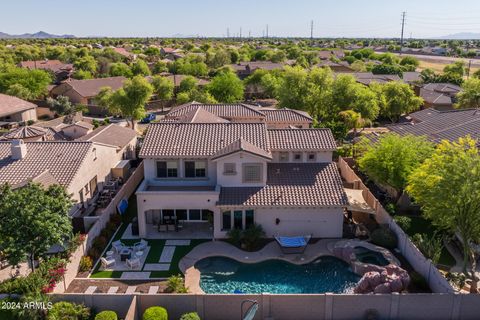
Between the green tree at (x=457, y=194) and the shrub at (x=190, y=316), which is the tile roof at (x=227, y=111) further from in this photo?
the shrub at (x=190, y=316)

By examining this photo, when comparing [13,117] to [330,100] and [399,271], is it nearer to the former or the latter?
[330,100]

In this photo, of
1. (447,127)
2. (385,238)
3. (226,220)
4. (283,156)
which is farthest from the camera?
(447,127)

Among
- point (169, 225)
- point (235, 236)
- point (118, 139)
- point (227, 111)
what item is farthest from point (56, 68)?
point (235, 236)

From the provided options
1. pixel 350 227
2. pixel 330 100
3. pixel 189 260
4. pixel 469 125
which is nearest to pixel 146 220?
pixel 189 260

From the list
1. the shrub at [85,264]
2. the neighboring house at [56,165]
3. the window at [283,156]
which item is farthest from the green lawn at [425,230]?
the neighboring house at [56,165]

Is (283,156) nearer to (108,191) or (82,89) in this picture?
(108,191)
